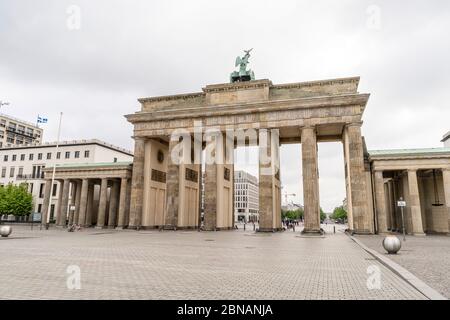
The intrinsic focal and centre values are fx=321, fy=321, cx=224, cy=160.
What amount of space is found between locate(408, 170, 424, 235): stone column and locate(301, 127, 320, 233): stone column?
990 cm

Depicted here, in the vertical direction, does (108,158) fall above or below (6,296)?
above

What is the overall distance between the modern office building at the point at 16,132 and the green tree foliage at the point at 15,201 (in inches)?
1214

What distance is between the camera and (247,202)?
490 feet

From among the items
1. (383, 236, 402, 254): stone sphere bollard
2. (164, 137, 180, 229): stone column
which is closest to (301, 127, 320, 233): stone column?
(164, 137, 180, 229): stone column

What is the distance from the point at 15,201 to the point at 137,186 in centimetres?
3372

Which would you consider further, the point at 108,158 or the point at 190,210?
the point at 108,158

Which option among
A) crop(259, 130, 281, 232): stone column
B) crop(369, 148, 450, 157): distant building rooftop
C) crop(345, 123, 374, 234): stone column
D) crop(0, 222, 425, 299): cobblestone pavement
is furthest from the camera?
crop(259, 130, 281, 232): stone column

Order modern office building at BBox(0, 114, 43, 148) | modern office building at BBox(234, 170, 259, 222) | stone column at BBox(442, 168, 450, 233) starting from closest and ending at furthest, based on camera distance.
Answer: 1. stone column at BBox(442, 168, 450, 233)
2. modern office building at BBox(0, 114, 43, 148)
3. modern office building at BBox(234, 170, 259, 222)

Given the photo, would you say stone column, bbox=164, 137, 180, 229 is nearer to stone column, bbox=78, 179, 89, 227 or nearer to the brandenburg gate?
the brandenburg gate

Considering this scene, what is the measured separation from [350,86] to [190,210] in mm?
26799

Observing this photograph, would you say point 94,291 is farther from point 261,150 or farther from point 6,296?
point 261,150

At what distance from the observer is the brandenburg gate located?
35.3m

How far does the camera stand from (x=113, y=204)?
163ft
